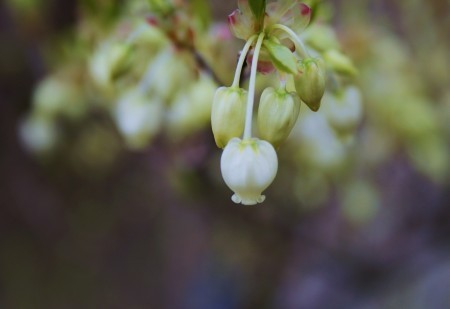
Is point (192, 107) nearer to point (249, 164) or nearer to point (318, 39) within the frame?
→ point (318, 39)

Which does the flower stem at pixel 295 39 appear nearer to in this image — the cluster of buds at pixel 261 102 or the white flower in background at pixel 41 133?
the cluster of buds at pixel 261 102

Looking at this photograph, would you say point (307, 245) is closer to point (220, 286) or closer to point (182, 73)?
point (220, 286)

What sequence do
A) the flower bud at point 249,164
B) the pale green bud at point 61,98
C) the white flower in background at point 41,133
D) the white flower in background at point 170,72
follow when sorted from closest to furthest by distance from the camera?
1. the flower bud at point 249,164
2. the white flower in background at point 170,72
3. the pale green bud at point 61,98
4. the white flower in background at point 41,133

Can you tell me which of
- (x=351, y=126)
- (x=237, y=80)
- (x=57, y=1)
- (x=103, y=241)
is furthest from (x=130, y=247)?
(x=237, y=80)

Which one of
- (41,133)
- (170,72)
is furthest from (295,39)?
(41,133)

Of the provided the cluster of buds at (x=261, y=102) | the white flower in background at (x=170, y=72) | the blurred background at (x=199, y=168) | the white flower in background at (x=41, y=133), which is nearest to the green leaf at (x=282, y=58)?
the cluster of buds at (x=261, y=102)
